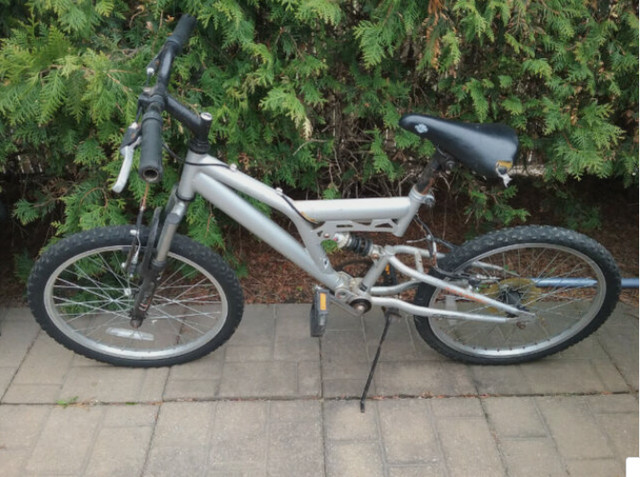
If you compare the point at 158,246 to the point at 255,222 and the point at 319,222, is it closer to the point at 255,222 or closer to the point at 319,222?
the point at 255,222

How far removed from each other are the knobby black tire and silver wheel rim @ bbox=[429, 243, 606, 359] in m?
1.05

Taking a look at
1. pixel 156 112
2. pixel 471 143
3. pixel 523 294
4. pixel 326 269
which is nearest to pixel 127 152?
pixel 156 112

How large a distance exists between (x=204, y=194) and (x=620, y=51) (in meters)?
2.09

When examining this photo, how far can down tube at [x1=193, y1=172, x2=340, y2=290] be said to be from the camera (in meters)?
2.24

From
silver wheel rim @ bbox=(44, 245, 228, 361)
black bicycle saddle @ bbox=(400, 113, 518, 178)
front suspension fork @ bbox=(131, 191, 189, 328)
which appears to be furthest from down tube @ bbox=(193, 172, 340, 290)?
black bicycle saddle @ bbox=(400, 113, 518, 178)

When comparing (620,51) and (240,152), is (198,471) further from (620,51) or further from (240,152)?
(620,51)

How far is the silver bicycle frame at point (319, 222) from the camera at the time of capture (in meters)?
2.23

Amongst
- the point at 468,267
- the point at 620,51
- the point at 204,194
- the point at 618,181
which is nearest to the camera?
the point at 204,194

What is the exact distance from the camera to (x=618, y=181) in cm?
396

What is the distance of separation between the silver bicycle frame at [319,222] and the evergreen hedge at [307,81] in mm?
504

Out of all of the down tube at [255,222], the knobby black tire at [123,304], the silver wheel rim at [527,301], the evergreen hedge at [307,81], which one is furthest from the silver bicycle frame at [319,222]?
the evergreen hedge at [307,81]

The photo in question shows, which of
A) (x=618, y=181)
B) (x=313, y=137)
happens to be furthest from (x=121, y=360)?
(x=618, y=181)

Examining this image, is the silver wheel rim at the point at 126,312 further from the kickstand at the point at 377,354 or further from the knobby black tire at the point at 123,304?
the kickstand at the point at 377,354

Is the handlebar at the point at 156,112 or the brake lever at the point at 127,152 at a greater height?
the handlebar at the point at 156,112
